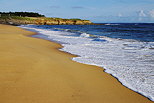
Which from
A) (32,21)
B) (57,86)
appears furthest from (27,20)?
(57,86)

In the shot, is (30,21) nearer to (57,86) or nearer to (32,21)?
(32,21)

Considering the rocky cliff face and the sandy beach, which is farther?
the rocky cliff face

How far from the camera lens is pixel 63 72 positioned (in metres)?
5.40

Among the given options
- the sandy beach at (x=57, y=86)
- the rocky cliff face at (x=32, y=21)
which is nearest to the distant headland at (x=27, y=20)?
the rocky cliff face at (x=32, y=21)

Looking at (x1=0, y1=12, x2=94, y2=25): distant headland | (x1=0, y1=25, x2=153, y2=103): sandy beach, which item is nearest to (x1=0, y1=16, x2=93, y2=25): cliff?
(x1=0, y1=12, x2=94, y2=25): distant headland

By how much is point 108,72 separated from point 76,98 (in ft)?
7.73

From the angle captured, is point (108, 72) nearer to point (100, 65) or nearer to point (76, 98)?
point (100, 65)

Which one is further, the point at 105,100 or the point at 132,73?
the point at 132,73

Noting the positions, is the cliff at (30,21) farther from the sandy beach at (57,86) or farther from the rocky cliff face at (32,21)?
the sandy beach at (57,86)

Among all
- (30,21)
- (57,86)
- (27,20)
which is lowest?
(57,86)

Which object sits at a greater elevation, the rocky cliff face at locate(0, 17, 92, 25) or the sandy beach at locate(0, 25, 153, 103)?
the rocky cliff face at locate(0, 17, 92, 25)

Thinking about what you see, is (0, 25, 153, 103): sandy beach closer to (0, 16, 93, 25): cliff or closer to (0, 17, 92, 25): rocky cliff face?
(0, 16, 93, 25): cliff

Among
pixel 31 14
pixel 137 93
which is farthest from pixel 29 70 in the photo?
pixel 31 14

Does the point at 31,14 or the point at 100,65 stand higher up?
the point at 31,14
